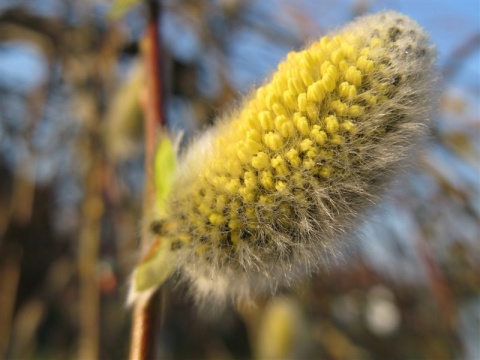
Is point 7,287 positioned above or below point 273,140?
above

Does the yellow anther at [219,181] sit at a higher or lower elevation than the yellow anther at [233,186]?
higher

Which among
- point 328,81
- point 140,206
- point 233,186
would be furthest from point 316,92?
point 140,206

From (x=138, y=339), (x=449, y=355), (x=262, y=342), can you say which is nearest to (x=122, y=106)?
(x=262, y=342)

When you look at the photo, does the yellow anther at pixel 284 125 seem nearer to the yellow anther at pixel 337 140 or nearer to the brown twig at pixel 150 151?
the yellow anther at pixel 337 140

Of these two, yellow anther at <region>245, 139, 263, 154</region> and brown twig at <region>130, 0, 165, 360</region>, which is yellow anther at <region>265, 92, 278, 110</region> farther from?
brown twig at <region>130, 0, 165, 360</region>

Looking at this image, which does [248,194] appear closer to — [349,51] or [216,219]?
[216,219]

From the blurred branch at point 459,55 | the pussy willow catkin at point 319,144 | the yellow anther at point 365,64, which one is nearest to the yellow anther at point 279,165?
the pussy willow catkin at point 319,144

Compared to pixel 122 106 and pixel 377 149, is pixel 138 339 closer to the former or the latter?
pixel 377 149
